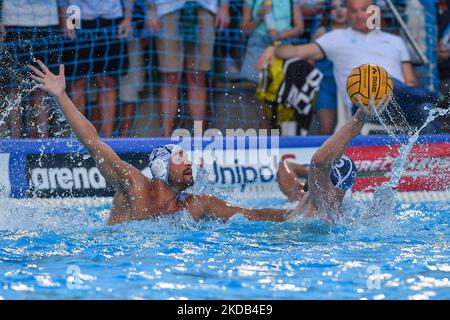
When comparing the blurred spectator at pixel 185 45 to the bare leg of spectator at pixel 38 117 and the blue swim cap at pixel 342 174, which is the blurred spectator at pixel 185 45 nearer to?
the bare leg of spectator at pixel 38 117

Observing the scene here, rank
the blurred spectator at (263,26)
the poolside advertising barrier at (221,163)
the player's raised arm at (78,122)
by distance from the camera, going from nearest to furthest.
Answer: the player's raised arm at (78,122), the poolside advertising barrier at (221,163), the blurred spectator at (263,26)

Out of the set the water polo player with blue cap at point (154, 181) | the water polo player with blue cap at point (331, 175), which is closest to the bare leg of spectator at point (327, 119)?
the water polo player with blue cap at point (154, 181)

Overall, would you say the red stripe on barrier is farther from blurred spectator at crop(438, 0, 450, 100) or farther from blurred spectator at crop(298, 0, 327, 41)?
blurred spectator at crop(298, 0, 327, 41)

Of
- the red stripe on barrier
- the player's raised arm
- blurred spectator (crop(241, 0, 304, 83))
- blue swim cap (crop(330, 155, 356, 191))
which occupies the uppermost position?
blurred spectator (crop(241, 0, 304, 83))

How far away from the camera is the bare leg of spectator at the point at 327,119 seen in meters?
7.95

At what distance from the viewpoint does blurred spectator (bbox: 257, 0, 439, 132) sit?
757 cm

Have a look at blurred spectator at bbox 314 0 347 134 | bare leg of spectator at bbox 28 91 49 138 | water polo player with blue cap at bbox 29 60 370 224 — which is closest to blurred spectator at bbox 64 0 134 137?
bare leg of spectator at bbox 28 91 49 138

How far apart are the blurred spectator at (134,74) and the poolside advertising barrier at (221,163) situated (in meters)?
0.95

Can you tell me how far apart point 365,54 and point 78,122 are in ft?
12.3

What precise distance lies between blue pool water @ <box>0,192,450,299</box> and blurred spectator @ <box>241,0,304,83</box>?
287 cm

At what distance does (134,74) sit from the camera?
7.82m

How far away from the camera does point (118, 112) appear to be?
783 centimetres

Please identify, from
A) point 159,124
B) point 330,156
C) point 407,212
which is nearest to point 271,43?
point 159,124

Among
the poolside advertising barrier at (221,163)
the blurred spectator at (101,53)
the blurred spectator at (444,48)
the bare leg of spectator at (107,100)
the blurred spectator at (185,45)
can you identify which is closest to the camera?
the poolside advertising barrier at (221,163)
